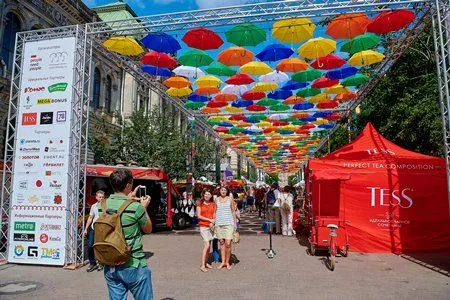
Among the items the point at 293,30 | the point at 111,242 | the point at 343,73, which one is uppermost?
the point at 293,30

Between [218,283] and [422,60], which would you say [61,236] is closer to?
[218,283]

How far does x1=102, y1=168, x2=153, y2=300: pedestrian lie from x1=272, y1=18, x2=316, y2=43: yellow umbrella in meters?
7.74

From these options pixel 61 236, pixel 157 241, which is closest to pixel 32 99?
pixel 61 236

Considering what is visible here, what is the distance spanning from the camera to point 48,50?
9.59 metres

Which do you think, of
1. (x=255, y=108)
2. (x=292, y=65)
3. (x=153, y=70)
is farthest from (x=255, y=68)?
(x=255, y=108)

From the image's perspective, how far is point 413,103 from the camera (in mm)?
15117

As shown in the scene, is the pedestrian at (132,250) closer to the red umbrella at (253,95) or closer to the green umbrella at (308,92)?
the red umbrella at (253,95)

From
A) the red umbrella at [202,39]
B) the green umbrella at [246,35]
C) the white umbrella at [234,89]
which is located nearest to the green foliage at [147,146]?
the white umbrella at [234,89]

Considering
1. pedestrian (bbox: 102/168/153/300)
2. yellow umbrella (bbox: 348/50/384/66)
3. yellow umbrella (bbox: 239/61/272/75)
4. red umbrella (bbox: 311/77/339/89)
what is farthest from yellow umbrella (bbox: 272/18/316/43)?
pedestrian (bbox: 102/168/153/300)

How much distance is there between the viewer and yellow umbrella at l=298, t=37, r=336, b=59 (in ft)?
37.9

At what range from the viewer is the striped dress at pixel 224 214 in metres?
8.55

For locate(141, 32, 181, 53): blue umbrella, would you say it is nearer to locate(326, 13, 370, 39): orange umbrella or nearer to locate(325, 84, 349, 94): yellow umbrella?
locate(326, 13, 370, 39): orange umbrella

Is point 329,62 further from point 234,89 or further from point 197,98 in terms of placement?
point 197,98

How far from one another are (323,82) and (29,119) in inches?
412
